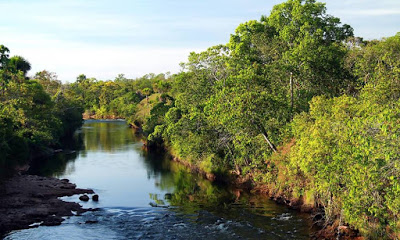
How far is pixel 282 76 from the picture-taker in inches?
1735

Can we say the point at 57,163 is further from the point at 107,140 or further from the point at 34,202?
the point at 107,140

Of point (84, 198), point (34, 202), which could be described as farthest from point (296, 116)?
point (34, 202)

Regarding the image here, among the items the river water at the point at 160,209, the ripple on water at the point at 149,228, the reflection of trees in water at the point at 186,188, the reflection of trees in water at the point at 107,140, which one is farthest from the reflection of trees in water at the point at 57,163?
the ripple on water at the point at 149,228

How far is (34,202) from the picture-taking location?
38.3 meters

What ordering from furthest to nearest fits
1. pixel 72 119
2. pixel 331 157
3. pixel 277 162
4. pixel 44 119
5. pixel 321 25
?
pixel 72 119 → pixel 44 119 → pixel 321 25 → pixel 277 162 → pixel 331 157

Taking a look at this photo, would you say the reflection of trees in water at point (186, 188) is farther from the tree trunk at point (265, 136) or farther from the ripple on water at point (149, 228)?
the tree trunk at point (265, 136)

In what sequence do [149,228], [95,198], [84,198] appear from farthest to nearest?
[84,198] → [95,198] → [149,228]

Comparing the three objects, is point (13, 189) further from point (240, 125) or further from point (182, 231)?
point (240, 125)

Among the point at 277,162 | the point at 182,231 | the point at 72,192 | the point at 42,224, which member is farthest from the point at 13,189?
the point at 277,162

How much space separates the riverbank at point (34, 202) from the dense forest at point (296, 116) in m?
6.23

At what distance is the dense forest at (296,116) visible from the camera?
74.7 ft

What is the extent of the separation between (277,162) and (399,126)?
1984 centimetres

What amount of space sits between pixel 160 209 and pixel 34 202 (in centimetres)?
1222

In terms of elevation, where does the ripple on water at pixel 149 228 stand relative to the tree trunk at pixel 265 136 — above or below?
below
